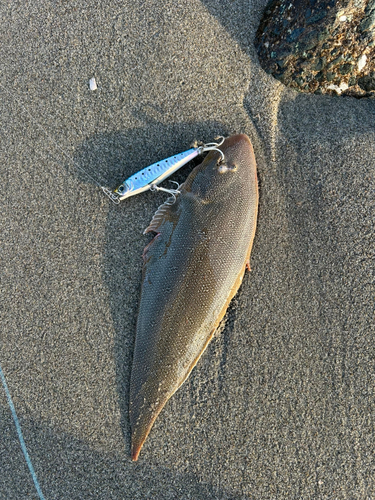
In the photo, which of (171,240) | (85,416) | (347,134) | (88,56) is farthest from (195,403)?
(88,56)

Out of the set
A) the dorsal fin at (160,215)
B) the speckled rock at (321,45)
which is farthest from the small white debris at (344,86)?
the dorsal fin at (160,215)

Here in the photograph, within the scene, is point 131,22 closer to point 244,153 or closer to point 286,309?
point 244,153

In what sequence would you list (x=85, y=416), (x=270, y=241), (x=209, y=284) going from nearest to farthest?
(x=209, y=284), (x=85, y=416), (x=270, y=241)

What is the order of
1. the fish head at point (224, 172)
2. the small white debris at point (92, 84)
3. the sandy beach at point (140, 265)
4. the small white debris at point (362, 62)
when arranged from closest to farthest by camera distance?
1. the sandy beach at point (140, 265)
2. the fish head at point (224, 172)
3. the small white debris at point (362, 62)
4. the small white debris at point (92, 84)

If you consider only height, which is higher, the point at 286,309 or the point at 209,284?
the point at 209,284

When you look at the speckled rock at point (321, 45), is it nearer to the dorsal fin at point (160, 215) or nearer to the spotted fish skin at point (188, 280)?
the spotted fish skin at point (188, 280)

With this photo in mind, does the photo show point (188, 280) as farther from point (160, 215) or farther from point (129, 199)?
point (129, 199)
